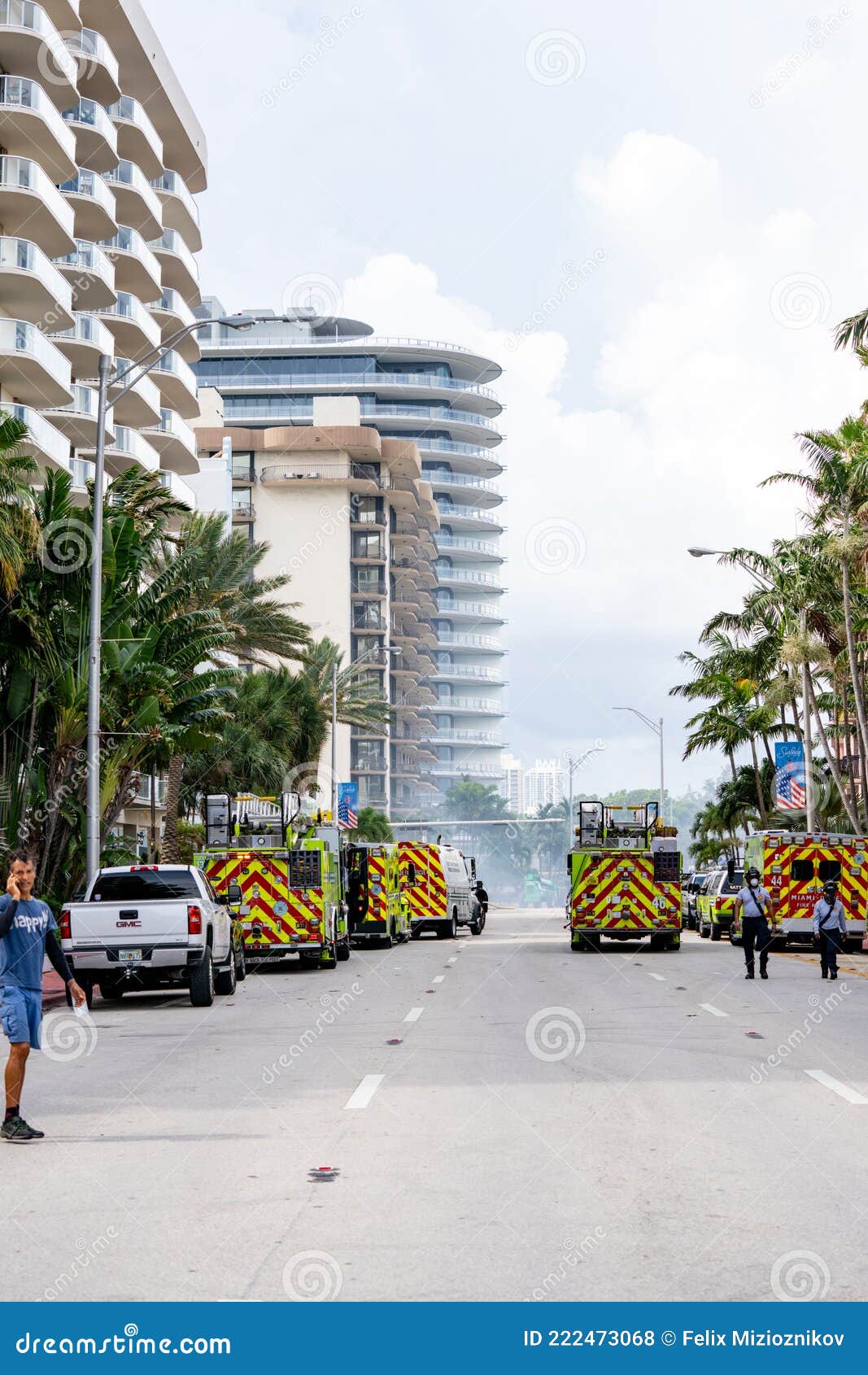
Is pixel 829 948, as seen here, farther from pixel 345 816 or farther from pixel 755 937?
pixel 345 816

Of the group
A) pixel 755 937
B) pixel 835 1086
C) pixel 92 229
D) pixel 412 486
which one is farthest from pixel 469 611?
pixel 835 1086

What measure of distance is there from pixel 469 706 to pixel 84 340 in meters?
121

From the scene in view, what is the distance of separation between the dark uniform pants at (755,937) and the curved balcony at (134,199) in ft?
141

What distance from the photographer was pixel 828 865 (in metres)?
35.4

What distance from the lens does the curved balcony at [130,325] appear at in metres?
57.8

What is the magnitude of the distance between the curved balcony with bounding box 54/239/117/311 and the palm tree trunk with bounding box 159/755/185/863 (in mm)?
17507

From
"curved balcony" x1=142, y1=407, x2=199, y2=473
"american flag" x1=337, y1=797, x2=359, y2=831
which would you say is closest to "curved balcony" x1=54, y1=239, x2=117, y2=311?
"curved balcony" x1=142, y1=407, x2=199, y2=473

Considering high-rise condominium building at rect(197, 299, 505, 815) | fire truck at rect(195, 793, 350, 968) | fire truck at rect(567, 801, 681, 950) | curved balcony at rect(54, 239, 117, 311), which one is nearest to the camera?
fire truck at rect(195, 793, 350, 968)

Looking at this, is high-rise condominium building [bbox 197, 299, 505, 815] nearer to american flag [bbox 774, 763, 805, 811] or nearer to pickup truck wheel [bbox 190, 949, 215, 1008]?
american flag [bbox 774, 763, 805, 811]

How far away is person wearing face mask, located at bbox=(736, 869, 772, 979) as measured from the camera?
985 inches

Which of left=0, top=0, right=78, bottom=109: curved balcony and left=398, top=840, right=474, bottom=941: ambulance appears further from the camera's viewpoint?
left=0, top=0, right=78, bottom=109: curved balcony

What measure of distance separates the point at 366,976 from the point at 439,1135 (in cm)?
1753

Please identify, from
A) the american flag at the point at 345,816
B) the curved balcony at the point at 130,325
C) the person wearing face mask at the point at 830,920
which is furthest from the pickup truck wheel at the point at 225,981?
the american flag at the point at 345,816

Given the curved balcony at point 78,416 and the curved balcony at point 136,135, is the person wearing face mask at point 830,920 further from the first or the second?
the curved balcony at point 136,135
